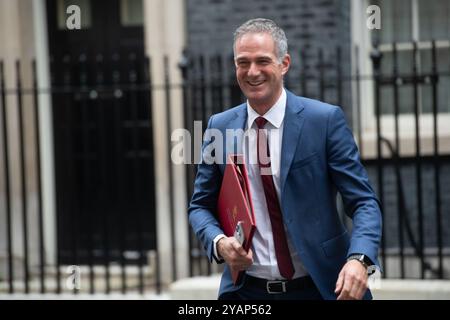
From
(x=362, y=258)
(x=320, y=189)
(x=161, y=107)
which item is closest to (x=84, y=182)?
(x=161, y=107)

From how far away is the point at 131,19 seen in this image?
9727 millimetres

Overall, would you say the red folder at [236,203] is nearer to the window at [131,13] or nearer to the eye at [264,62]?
the eye at [264,62]

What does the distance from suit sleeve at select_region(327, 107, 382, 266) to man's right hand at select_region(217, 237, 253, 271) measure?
397 mm

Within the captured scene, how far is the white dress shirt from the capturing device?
3869mm

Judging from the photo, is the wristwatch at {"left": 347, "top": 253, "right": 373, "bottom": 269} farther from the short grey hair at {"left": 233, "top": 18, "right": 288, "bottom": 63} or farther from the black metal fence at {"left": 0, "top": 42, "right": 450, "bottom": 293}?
the black metal fence at {"left": 0, "top": 42, "right": 450, "bottom": 293}

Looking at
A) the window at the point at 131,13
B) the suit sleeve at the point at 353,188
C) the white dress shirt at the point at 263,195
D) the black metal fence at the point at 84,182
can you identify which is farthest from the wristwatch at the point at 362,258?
the window at the point at 131,13

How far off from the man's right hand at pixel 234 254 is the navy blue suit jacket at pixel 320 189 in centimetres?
11

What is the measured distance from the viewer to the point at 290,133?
3873mm

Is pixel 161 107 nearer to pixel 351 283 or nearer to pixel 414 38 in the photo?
pixel 414 38

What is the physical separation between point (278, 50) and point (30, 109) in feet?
20.5

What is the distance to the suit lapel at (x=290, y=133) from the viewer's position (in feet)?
12.6

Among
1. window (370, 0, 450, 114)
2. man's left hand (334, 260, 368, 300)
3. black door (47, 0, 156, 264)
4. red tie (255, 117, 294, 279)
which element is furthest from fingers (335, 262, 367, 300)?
black door (47, 0, 156, 264)
